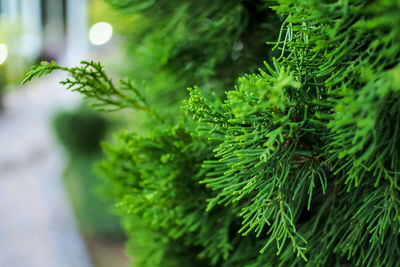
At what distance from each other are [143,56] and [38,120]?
4902 millimetres

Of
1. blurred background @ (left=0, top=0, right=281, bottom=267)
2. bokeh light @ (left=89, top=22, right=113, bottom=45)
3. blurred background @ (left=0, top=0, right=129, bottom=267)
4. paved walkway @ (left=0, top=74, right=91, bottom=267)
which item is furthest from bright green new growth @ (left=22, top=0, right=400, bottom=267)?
bokeh light @ (left=89, top=22, right=113, bottom=45)

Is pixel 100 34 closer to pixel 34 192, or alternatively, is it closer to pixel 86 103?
pixel 86 103

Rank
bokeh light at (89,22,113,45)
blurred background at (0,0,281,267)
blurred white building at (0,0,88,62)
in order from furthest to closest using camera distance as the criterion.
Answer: blurred white building at (0,0,88,62), bokeh light at (89,22,113,45), blurred background at (0,0,281,267)

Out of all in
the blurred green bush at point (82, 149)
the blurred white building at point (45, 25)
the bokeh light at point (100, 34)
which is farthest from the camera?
the blurred white building at point (45, 25)

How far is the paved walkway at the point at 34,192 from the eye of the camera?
2.92 m

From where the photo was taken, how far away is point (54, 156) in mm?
4602

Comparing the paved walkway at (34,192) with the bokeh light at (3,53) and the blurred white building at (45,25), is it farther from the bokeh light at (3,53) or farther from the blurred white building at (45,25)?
the blurred white building at (45,25)

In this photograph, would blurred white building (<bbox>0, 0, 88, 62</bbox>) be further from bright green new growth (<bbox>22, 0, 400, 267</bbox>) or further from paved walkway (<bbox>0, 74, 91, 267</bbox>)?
bright green new growth (<bbox>22, 0, 400, 267</bbox>)

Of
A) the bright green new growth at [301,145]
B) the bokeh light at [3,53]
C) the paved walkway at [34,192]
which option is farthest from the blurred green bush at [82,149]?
the bokeh light at [3,53]

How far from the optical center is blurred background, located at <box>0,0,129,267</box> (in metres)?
2.92

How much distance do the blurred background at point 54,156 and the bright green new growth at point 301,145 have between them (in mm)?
469

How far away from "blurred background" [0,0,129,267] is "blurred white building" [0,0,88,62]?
2 cm

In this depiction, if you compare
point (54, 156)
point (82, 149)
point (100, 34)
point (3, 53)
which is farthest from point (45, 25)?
point (82, 149)

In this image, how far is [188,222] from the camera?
2.69ft
